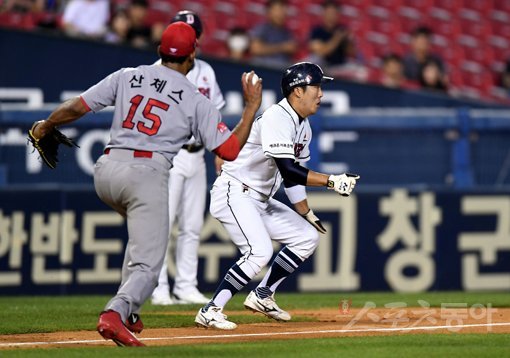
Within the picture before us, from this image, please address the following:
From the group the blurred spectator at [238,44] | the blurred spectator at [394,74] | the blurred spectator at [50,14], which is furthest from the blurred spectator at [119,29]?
the blurred spectator at [394,74]

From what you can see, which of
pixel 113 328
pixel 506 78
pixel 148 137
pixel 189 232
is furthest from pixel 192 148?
pixel 506 78

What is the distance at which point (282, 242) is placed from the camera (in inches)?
305

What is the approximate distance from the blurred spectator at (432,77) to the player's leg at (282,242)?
6.67 meters

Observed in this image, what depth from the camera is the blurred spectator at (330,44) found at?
1427cm

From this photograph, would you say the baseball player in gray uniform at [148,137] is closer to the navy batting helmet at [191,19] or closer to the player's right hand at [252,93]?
the player's right hand at [252,93]

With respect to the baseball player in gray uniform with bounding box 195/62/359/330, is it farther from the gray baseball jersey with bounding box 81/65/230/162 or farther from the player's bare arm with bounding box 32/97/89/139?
the player's bare arm with bounding box 32/97/89/139

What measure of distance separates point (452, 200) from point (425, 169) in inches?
18.2

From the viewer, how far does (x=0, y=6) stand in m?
13.6

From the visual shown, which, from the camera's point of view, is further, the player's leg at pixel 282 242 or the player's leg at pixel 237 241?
the player's leg at pixel 282 242

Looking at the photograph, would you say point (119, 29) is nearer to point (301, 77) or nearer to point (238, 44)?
point (238, 44)

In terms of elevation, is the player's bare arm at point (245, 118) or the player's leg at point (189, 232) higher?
the player's bare arm at point (245, 118)

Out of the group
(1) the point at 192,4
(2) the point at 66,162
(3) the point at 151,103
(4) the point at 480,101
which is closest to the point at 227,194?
(3) the point at 151,103

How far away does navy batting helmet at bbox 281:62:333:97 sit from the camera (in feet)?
24.4

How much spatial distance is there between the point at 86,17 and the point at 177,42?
764 cm
